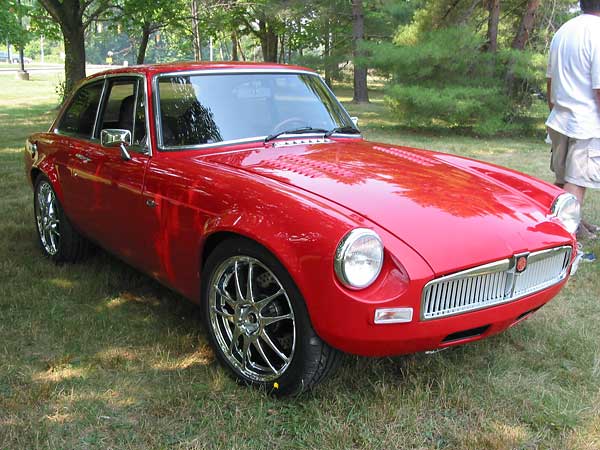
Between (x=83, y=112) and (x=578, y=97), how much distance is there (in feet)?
12.6

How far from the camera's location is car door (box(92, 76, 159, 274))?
337 centimetres

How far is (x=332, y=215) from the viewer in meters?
2.40

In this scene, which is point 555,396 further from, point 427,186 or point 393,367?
point 427,186

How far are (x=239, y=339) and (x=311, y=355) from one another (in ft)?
1.84

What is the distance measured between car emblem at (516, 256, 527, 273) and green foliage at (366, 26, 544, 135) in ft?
36.0

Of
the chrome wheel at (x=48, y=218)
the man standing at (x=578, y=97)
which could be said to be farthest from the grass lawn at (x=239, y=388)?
the man standing at (x=578, y=97)

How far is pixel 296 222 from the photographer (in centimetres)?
241

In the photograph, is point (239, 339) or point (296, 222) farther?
point (239, 339)

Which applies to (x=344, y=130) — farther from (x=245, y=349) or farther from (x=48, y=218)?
(x=48, y=218)

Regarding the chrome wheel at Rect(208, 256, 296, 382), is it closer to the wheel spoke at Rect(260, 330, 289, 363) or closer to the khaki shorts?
the wheel spoke at Rect(260, 330, 289, 363)

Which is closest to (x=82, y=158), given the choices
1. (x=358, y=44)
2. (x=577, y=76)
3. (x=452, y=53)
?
(x=577, y=76)

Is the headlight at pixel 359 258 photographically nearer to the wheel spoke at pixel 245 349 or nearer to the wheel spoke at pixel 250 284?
the wheel spoke at pixel 250 284

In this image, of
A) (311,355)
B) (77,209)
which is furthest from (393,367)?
(77,209)

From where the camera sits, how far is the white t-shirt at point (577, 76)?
437cm
